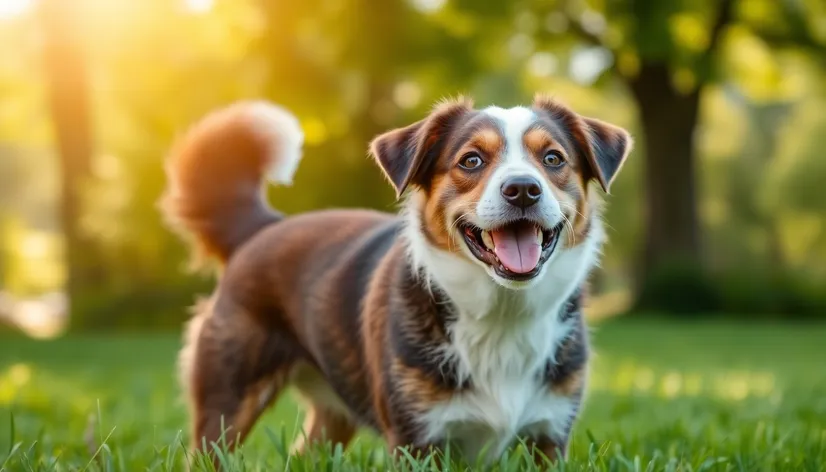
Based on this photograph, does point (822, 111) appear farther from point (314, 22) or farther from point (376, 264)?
point (376, 264)

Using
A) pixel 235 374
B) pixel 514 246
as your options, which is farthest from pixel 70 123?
pixel 514 246

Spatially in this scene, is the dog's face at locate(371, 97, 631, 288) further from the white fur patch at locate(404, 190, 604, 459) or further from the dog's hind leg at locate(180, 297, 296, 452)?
the dog's hind leg at locate(180, 297, 296, 452)

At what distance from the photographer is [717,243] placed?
39562 millimetres

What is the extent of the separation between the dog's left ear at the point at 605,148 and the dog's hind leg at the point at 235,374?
1704 millimetres

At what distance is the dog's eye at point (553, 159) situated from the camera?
404 cm

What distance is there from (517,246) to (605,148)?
709 mm

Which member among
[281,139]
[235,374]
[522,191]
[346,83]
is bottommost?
[346,83]

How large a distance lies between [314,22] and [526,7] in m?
4.09

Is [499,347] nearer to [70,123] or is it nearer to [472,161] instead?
[472,161]

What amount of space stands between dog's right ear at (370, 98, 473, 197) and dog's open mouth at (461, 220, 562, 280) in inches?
14.7

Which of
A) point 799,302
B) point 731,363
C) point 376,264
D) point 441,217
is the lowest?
point 799,302

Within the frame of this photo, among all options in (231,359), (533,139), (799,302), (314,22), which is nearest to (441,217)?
(533,139)

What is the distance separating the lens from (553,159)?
405cm

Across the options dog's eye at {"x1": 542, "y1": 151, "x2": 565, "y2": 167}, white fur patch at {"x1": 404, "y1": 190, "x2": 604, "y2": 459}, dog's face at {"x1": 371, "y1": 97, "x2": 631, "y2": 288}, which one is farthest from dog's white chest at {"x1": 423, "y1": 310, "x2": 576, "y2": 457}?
dog's eye at {"x1": 542, "y1": 151, "x2": 565, "y2": 167}
